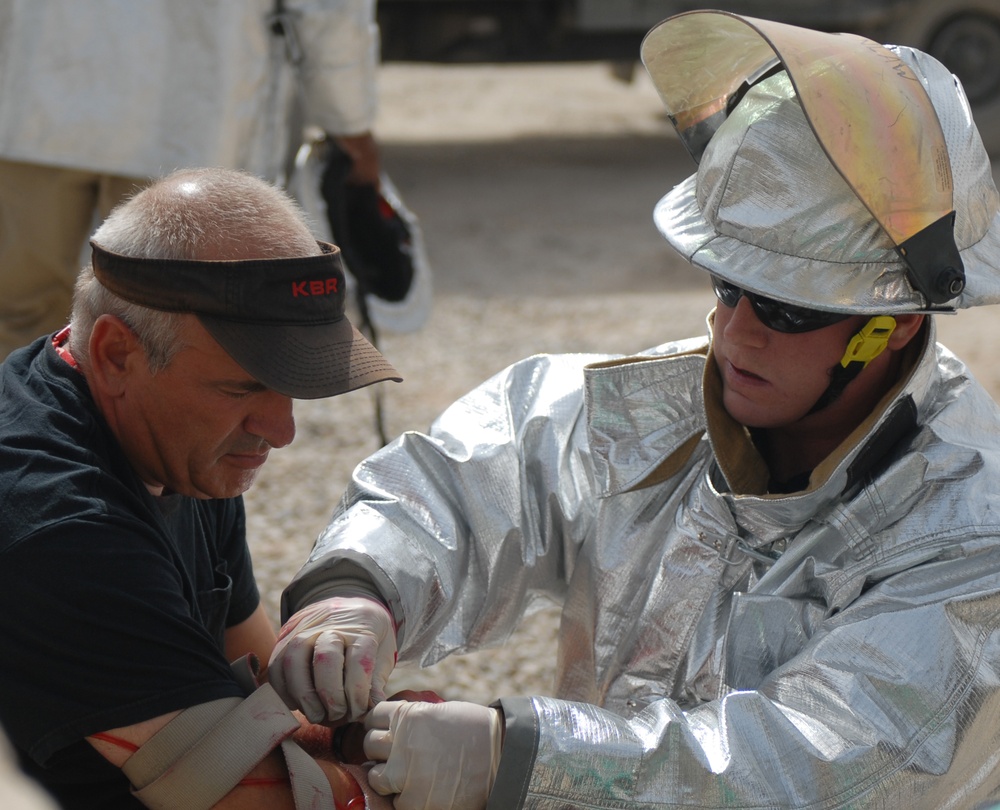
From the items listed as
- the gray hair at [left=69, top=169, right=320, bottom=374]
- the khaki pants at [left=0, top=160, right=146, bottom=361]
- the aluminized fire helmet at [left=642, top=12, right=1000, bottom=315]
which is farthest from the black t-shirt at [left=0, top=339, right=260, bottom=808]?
the khaki pants at [left=0, top=160, right=146, bottom=361]

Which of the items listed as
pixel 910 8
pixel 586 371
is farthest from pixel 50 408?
pixel 910 8

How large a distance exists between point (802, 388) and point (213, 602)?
1.12 m

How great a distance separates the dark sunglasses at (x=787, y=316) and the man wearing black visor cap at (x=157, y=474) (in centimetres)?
64

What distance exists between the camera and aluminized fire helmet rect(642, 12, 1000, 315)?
205 centimetres

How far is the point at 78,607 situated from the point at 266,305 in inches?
21.3

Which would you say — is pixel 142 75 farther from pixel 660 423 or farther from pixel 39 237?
pixel 660 423

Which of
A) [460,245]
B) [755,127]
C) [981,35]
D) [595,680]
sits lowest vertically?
[460,245]

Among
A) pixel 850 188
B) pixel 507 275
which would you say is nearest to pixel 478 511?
pixel 850 188

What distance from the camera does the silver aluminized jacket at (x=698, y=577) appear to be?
1.95m

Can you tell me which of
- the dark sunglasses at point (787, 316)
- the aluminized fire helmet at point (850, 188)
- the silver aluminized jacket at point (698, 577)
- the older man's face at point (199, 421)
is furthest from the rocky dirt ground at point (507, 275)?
the aluminized fire helmet at point (850, 188)

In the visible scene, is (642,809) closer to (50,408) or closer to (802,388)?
(802,388)

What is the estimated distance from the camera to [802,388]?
2.28 meters

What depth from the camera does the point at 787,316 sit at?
86.4 inches

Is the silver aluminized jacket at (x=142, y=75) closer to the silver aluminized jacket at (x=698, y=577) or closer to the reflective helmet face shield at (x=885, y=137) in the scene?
the silver aluminized jacket at (x=698, y=577)
